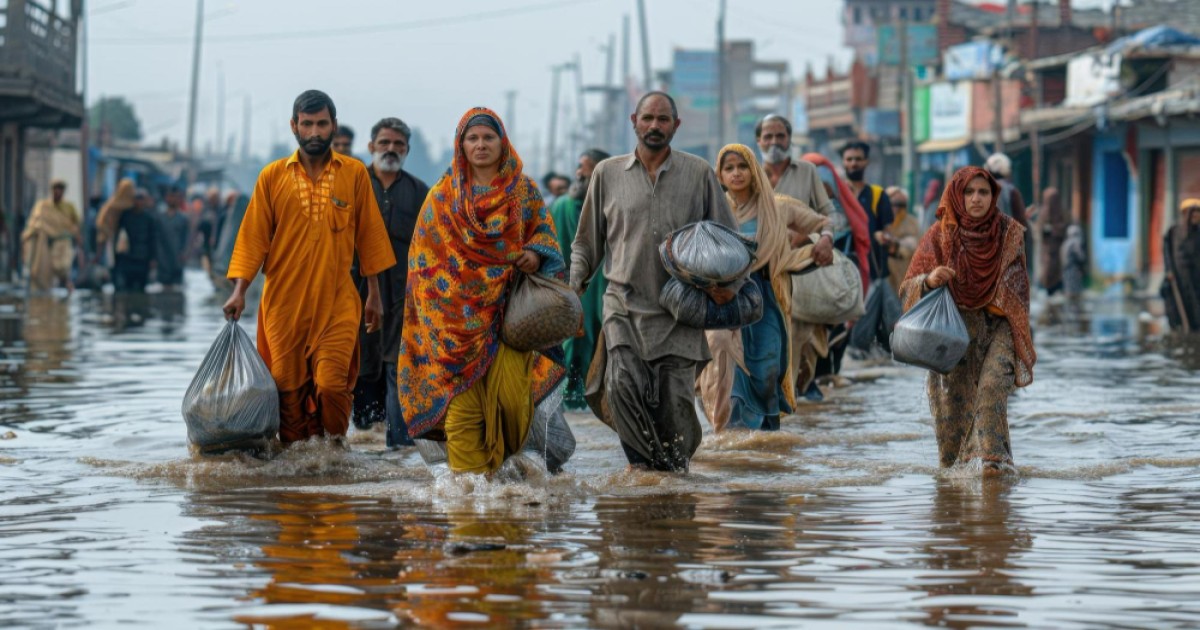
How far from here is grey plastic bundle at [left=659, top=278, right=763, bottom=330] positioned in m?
7.59

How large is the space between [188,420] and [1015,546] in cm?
369

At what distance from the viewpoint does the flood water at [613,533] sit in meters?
5.00

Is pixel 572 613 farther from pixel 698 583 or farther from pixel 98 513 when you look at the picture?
pixel 98 513

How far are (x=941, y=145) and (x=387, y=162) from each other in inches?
1334

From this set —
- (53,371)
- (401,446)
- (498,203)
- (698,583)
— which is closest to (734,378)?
(401,446)

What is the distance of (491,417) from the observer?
24.2 ft

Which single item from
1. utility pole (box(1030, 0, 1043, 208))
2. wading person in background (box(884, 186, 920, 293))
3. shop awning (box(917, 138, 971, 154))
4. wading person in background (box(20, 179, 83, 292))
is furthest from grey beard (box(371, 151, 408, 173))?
shop awning (box(917, 138, 971, 154))

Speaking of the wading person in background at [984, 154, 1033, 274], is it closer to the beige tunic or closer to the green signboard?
the beige tunic

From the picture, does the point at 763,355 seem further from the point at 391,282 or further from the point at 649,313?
the point at 649,313

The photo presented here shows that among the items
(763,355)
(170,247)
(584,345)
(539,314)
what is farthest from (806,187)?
(170,247)

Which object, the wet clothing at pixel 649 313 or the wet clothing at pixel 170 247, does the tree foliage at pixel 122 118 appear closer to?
→ the wet clothing at pixel 170 247

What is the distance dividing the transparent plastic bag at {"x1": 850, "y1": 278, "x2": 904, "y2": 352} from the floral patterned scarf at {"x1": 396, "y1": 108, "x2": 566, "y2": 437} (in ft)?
19.7

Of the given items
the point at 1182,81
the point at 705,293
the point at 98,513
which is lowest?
the point at 98,513

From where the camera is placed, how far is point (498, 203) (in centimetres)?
732
